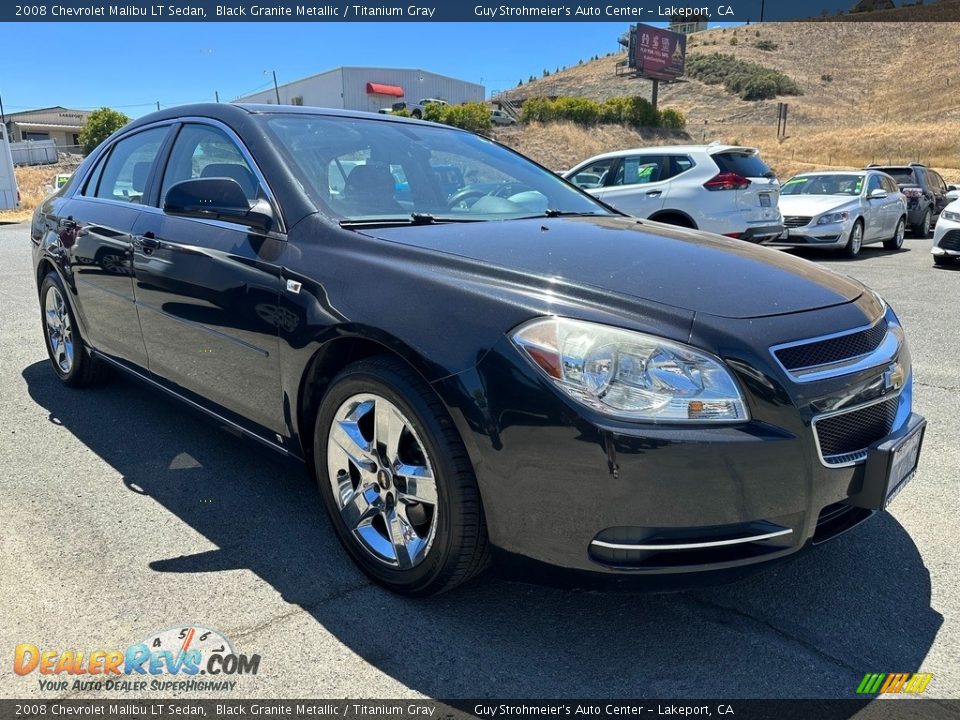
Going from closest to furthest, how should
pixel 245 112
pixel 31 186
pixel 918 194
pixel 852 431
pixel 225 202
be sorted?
pixel 852 431
pixel 225 202
pixel 245 112
pixel 918 194
pixel 31 186

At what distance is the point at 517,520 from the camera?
209cm

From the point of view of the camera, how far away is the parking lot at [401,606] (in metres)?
2.13

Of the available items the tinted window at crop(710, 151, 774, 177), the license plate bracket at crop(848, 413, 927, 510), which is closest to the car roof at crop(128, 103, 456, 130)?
the license plate bracket at crop(848, 413, 927, 510)

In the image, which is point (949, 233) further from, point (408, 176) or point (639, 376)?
point (639, 376)

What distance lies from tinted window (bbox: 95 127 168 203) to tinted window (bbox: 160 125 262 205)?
0.24 metres

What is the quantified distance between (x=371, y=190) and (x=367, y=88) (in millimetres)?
76733

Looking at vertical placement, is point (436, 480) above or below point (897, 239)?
above

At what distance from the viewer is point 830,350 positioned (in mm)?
2162

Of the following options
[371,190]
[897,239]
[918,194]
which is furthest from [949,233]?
[371,190]

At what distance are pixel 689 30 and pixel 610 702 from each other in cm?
12021

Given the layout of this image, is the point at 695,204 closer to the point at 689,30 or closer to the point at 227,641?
the point at 227,641

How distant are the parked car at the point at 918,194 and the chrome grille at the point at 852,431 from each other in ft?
54.2

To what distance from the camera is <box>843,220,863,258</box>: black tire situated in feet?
39.9

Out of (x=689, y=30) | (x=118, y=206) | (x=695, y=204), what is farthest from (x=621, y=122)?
(x=689, y=30)
